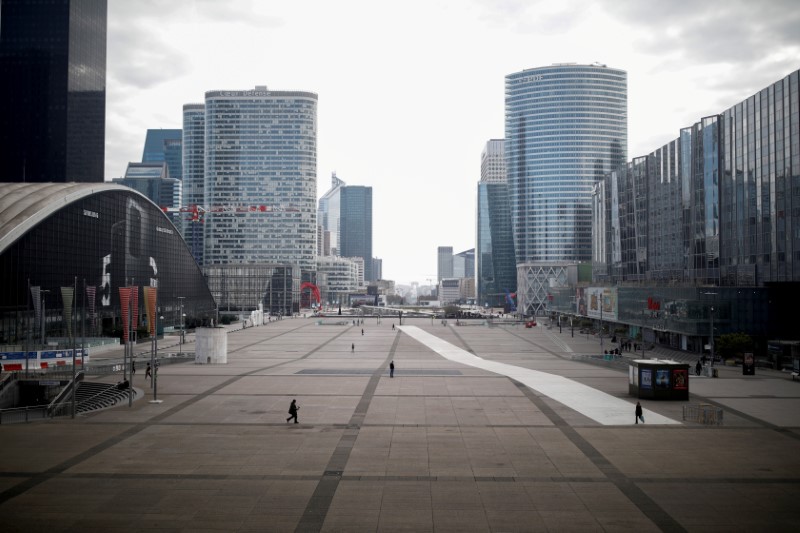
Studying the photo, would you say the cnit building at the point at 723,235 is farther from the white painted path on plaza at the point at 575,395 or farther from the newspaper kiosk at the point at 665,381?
the newspaper kiosk at the point at 665,381

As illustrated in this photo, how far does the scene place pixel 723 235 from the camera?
80125mm

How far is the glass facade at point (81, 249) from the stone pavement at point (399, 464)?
1237 inches

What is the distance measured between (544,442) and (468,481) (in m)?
7.23

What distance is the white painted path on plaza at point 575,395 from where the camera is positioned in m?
33.9

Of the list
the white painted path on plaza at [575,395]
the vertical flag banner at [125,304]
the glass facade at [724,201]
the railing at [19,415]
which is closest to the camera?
the white painted path on plaza at [575,395]

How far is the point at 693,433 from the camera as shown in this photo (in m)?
30.4

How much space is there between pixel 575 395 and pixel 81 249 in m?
71.7

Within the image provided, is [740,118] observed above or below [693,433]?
above

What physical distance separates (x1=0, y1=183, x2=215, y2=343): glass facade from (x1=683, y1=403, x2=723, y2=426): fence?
50259 mm

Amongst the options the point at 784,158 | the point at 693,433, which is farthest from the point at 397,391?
the point at 784,158

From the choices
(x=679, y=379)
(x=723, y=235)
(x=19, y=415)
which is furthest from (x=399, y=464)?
(x=723, y=235)

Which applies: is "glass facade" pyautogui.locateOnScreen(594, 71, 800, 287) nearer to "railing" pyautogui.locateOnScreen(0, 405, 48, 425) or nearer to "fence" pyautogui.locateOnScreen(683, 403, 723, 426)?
"fence" pyautogui.locateOnScreen(683, 403, 723, 426)

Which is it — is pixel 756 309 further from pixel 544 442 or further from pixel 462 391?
pixel 544 442

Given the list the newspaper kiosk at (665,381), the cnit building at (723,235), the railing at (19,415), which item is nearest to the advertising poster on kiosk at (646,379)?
the newspaper kiosk at (665,381)
